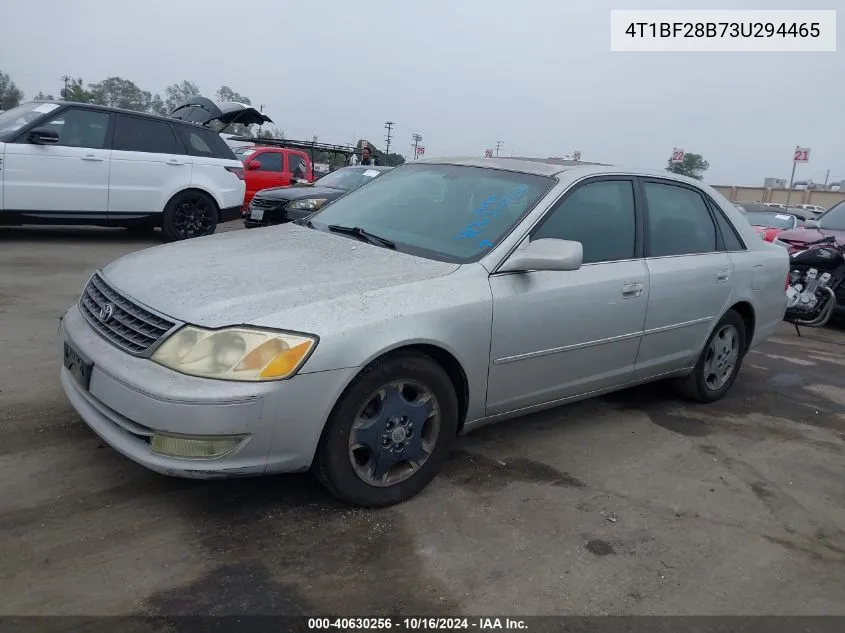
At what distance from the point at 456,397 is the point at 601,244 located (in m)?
1.36

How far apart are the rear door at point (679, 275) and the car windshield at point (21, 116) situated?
7290 mm

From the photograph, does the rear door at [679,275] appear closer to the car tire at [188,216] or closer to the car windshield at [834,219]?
the car windshield at [834,219]

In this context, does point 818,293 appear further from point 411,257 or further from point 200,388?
point 200,388

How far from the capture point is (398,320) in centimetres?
294

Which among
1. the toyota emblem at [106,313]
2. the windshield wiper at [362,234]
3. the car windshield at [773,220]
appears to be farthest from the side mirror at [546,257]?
the car windshield at [773,220]

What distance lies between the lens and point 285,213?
995 centimetres

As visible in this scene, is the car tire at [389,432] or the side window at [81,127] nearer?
the car tire at [389,432]

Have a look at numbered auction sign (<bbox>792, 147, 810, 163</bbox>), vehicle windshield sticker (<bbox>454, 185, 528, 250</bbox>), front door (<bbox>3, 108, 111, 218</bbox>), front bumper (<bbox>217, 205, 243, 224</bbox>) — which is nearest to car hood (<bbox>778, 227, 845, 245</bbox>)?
vehicle windshield sticker (<bbox>454, 185, 528, 250</bbox>)

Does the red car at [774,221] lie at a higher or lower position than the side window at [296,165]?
lower

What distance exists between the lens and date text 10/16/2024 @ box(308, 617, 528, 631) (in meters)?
2.36

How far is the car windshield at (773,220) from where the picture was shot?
1329cm

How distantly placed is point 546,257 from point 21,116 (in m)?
7.65

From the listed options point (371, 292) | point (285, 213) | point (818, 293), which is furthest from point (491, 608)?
point (285, 213)

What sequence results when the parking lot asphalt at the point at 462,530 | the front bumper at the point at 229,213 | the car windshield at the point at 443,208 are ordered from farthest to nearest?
the front bumper at the point at 229,213
the car windshield at the point at 443,208
the parking lot asphalt at the point at 462,530
